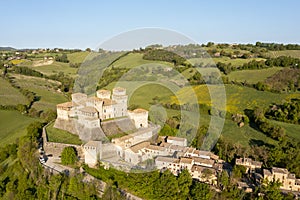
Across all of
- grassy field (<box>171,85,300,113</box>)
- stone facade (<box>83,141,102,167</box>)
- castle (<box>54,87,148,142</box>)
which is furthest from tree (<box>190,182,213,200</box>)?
grassy field (<box>171,85,300,113</box>)

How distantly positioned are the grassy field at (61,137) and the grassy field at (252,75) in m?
28.7

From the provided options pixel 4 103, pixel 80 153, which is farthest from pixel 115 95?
pixel 4 103

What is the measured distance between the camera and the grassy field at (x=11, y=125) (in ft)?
111

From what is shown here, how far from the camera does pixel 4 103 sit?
44.7 metres

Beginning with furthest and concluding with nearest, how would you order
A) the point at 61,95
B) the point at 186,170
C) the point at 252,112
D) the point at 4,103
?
the point at 61,95 < the point at 4,103 < the point at 252,112 < the point at 186,170

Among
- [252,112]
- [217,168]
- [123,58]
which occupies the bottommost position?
[217,168]

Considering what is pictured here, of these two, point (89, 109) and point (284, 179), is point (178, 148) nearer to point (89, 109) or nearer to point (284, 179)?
point (284, 179)

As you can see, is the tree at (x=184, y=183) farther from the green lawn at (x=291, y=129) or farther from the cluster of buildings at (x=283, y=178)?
the green lawn at (x=291, y=129)

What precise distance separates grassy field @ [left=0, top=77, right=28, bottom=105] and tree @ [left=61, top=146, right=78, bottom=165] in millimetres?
25938

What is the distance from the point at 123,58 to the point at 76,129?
39460 mm

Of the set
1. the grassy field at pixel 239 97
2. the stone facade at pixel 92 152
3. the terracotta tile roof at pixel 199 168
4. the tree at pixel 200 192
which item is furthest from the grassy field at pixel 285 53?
the stone facade at pixel 92 152

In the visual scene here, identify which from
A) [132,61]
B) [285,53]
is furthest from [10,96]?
[285,53]

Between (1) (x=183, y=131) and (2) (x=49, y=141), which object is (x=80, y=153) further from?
(1) (x=183, y=131)

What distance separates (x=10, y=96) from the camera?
158 ft
